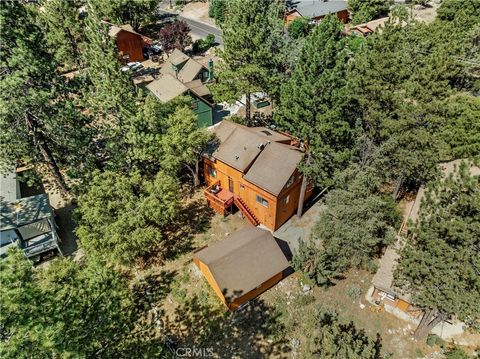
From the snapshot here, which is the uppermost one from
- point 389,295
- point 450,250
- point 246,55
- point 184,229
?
point 246,55

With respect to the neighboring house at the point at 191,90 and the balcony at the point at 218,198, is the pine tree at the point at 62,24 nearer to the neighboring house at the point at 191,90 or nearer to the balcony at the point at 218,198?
the neighboring house at the point at 191,90

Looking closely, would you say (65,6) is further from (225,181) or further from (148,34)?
(225,181)

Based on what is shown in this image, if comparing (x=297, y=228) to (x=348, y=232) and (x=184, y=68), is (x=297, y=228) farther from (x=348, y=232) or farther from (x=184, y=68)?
(x=184, y=68)

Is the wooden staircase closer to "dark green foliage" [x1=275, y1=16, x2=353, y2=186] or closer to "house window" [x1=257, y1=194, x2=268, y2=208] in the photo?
"house window" [x1=257, y1=194, x2=268, y2=208]

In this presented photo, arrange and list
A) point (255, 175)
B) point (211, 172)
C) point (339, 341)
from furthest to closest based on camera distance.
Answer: point (211, 172), point (255, 175), point (339, 341)

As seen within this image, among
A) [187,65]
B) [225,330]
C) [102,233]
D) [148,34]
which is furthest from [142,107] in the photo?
[148,34]

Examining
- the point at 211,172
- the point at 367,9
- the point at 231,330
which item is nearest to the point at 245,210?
the point at 211,172
